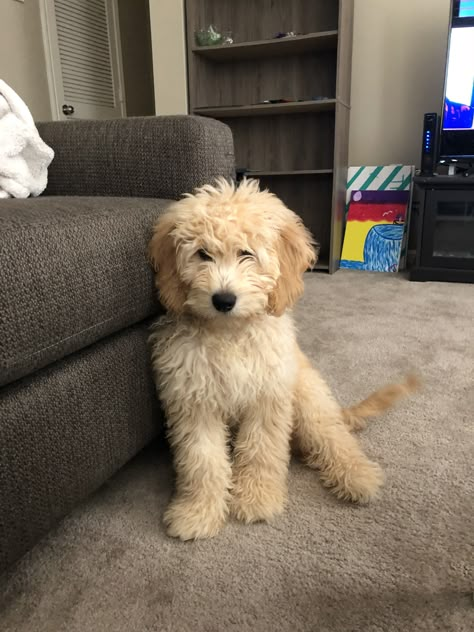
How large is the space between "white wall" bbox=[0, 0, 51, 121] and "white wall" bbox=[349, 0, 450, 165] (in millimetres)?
1989

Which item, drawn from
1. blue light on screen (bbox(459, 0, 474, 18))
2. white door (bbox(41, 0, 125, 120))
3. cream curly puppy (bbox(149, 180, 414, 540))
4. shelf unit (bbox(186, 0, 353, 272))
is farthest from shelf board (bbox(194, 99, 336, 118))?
cream curly puppy (bbox(149, 180, 414, 540))

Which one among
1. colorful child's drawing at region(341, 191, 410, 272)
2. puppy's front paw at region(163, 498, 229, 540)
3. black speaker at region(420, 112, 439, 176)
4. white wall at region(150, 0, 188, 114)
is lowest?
puppy's front paw at region(163, 498, 229, 540)

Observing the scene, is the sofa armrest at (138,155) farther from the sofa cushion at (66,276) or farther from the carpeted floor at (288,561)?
the carpeted floor at (288,561)

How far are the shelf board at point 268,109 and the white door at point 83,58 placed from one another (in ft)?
3.53

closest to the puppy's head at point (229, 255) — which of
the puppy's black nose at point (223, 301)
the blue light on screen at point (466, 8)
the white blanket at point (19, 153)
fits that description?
the puppy's black nose at point (223, 301)

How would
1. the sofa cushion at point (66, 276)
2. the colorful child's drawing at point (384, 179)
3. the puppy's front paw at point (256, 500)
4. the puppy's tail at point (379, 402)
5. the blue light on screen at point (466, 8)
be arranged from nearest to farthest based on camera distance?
the sofa cushion at point (66, 276), the puppy's front paw at point (256, 500), the puppy's tail at point (379, 402), the blue light on screen at point (466, 8), the colorful child's drawing at point (384, 179)

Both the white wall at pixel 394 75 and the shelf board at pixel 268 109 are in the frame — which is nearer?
the shelf board at pixel 268 109

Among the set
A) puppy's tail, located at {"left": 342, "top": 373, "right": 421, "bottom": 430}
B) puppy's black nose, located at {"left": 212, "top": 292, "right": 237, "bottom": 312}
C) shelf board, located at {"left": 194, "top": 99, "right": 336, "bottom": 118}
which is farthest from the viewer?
shelf board, located at {"left": 194, "top": 99, "right": 336, "bottom": 118}

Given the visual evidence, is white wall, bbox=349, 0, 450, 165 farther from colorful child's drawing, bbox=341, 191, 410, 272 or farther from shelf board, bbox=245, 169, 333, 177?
shelf board, bbox=245, 169, 333, 177

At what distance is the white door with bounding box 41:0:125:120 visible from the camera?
3.29m

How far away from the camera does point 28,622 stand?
741 mm

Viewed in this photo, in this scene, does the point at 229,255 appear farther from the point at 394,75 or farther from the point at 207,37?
the point at 394,75

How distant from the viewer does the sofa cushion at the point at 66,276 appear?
2.23ft

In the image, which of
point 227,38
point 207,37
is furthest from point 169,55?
point 227,38
